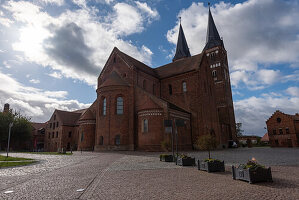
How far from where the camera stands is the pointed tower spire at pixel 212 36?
173ft

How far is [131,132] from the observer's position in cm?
2897

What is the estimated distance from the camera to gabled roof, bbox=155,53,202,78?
3563 centimetres

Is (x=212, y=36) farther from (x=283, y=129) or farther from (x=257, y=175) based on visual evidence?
(x=257, y=175)

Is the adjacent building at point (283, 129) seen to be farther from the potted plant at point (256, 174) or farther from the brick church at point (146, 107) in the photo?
the potted plant at point (256, 174)

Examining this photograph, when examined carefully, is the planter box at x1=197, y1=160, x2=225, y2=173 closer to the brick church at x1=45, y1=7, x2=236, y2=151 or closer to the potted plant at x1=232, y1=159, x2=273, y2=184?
the potted plant at x1=232, y1=159, x2=273, y2=184

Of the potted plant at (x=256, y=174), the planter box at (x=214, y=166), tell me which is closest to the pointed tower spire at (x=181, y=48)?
the planter box at (x=214, y=166)

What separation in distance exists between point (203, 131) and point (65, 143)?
33.0 meters

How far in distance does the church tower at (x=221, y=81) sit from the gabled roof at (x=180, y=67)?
8.17m

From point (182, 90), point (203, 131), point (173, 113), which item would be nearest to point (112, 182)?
point (173, 113)

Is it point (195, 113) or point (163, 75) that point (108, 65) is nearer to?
point (163, 75)

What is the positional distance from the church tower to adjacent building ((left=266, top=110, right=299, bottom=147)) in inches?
439

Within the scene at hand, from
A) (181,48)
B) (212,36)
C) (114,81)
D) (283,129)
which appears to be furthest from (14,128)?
(283,129)

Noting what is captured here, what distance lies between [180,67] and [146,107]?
1450 centimetres

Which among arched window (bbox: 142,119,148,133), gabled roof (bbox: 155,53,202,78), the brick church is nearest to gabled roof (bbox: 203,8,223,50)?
gabled roof (bbox: 155,53,202,78)
